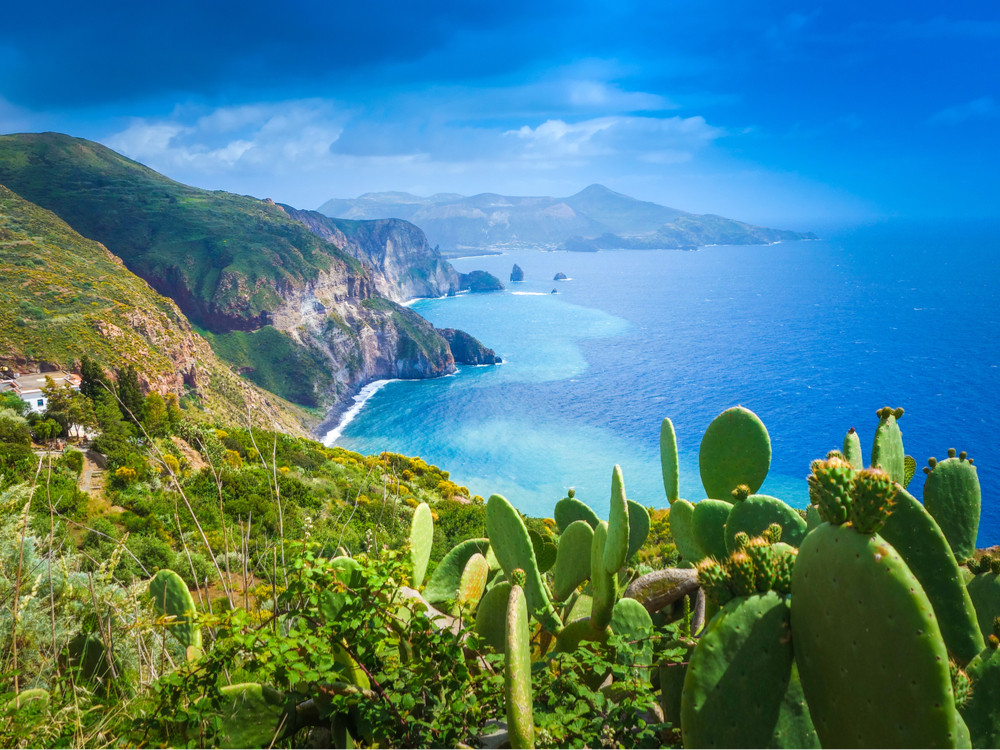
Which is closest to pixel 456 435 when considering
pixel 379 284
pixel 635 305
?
pixel 635 305

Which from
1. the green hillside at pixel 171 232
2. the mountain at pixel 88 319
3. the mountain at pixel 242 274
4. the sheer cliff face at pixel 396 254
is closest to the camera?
the mountain at pixel 88 319

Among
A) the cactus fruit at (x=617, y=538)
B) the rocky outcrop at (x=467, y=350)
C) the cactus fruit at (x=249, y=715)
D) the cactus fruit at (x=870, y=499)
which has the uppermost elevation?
the cactus fruit at (x=870, y=499)

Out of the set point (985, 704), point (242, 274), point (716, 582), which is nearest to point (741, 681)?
point (716, 582)

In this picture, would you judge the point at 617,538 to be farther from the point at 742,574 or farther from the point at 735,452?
the point at 735,452

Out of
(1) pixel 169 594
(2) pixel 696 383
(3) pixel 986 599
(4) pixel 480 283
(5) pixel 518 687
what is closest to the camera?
(5) pixel 518 687

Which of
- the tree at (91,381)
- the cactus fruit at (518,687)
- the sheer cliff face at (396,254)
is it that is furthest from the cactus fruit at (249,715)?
the sheer cliff face at (396,254)

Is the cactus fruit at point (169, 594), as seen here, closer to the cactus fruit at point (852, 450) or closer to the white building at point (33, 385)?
the cactus fruit at point (852, 450)
